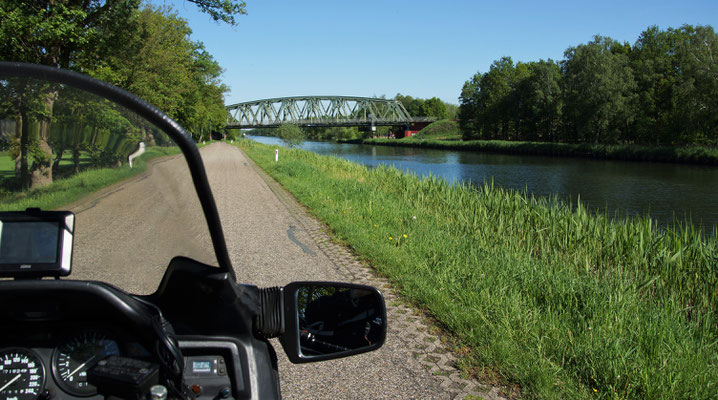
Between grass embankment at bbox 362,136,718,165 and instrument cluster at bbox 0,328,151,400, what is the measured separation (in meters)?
42.4

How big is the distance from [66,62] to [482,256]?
1287 cm

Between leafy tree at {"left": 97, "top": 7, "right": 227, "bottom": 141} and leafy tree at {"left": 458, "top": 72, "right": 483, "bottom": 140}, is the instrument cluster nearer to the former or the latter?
leafy tree at {"left": 97, "top": 7, "right": 227, "bottom": 141}

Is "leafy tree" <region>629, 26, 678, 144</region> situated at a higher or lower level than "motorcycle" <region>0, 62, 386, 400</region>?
higher

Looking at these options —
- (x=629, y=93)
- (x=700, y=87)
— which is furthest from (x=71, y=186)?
(x=629, y=93)

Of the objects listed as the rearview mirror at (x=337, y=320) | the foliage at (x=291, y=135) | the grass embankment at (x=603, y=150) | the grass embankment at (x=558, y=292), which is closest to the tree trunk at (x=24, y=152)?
the rearview mirror at (x=337, y=320)

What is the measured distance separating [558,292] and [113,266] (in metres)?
4.11

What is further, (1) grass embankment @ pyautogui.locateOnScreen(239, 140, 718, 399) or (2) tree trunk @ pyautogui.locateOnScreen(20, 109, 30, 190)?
(1) grass embankment @ pyautogui.locateOnScreen(239, 140, 718, 399)

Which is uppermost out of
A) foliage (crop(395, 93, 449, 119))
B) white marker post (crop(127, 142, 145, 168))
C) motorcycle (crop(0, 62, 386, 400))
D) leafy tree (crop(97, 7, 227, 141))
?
foliage (crop(395, 93, 449, 119))

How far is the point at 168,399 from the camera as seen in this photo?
1.05m

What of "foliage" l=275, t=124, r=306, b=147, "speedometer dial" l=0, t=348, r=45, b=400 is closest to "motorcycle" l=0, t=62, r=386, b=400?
"speedometer dial" l=0, t=348, r=45, b=400

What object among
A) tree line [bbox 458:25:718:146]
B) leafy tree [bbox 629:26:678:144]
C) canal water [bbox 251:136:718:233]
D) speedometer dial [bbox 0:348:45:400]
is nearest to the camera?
speedometer dial [bbox 0:348:45:400]

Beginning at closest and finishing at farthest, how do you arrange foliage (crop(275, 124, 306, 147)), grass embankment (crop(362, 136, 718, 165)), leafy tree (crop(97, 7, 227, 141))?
leafy tree (crop(97, 7, 227, 141)), grass embankment (crop(362, 136, 718, 165)), foliage (crop(275, 124, 306, 147))

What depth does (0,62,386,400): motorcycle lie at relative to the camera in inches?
43.3

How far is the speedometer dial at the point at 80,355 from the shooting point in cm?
112
